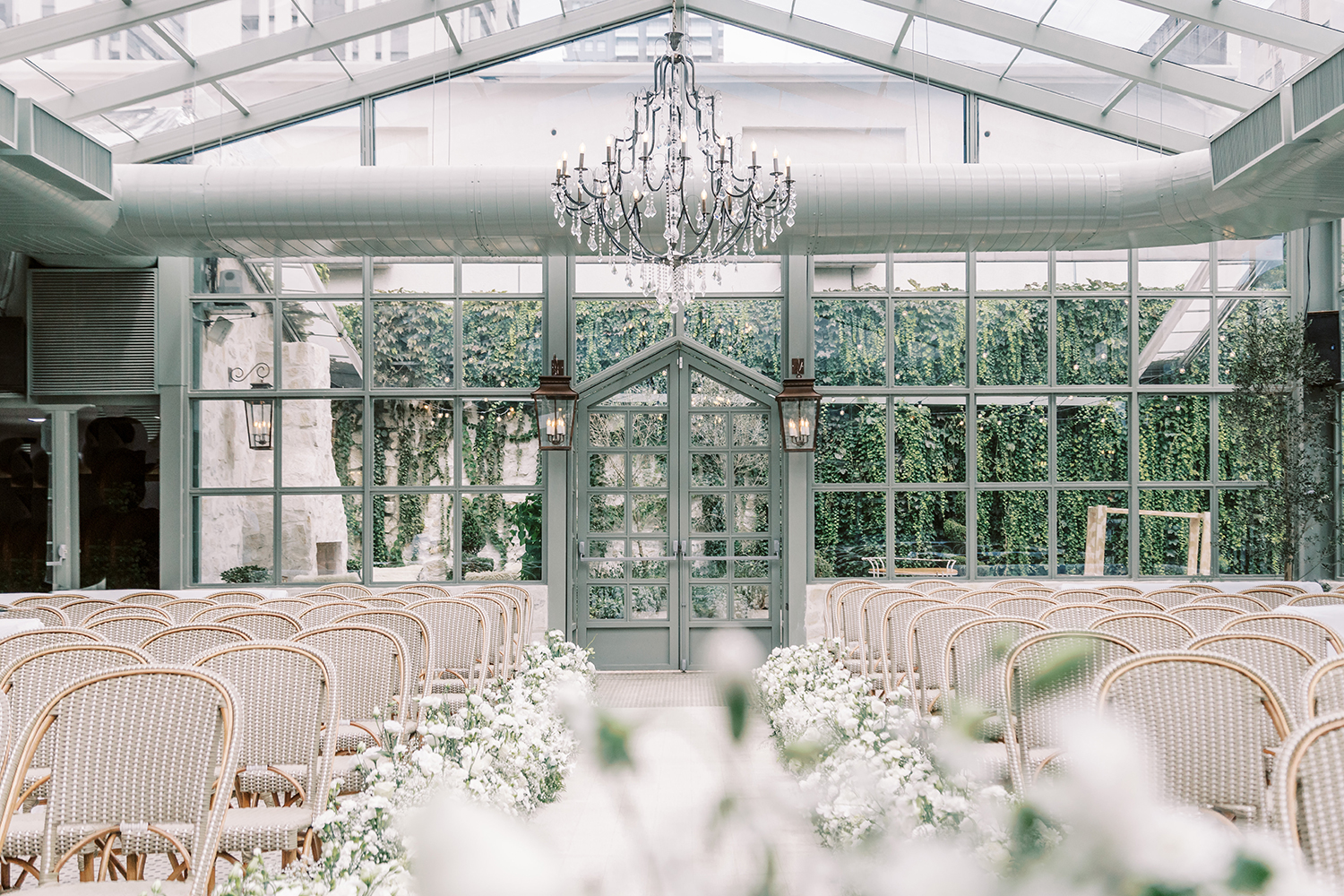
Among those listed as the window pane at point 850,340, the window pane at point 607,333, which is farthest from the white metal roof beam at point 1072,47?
the window pane at point 607,333

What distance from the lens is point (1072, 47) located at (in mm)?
7727

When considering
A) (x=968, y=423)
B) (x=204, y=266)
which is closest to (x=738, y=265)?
(x=968, y=423)

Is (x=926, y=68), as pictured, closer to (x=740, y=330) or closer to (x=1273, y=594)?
(x=740, y=330)

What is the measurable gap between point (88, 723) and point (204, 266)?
7038mm

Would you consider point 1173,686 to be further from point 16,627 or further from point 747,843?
point 16,627

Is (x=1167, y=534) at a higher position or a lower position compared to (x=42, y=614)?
higher

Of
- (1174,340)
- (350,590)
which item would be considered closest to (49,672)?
(350,590)

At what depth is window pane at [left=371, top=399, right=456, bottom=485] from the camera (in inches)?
334

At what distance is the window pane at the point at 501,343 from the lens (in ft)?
27.9

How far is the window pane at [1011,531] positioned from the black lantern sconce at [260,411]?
666 centimetres

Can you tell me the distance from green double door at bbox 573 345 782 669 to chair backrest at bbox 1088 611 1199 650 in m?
4.86

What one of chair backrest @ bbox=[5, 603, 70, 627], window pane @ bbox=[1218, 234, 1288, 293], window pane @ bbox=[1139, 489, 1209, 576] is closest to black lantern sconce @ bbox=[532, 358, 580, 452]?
chair backrest @ bbox=[5, 603, 70, 627]

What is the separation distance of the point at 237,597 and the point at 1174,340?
821cm

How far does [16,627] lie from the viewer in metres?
4.25
